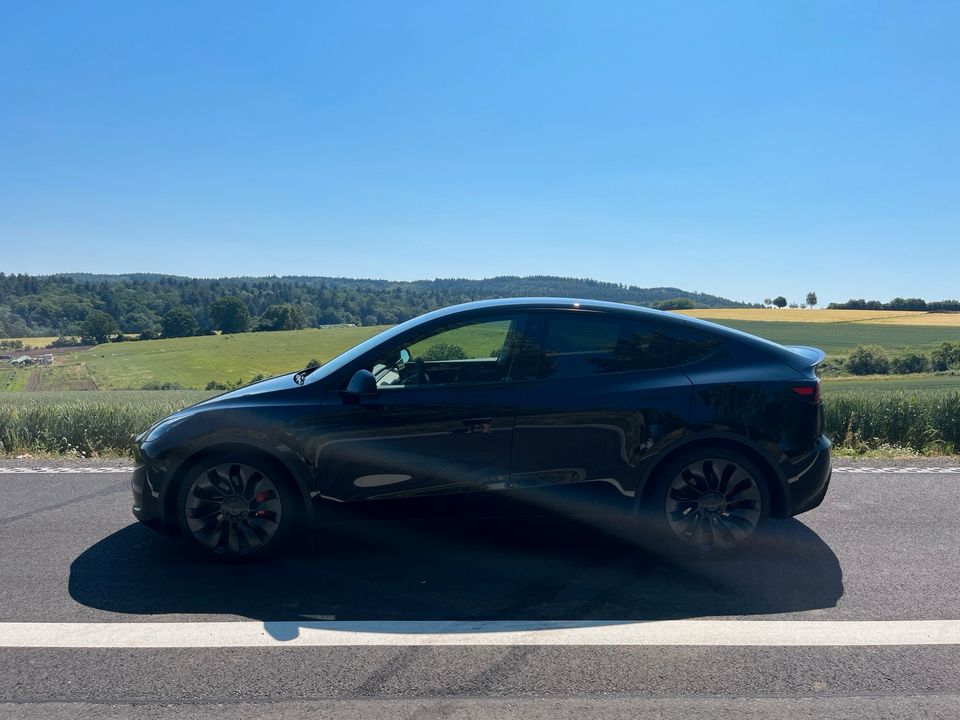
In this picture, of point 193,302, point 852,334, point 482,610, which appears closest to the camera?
point 482,610

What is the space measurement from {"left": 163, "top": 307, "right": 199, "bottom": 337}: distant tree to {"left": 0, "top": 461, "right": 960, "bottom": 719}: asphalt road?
50.6 meters

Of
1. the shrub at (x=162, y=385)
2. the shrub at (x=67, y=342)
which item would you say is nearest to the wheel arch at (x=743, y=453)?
the shrub at (x=162, y=385)

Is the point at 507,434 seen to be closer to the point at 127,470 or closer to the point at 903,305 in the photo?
the point at 127,470

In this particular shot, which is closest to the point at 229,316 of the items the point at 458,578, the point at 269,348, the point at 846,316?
the point at 269,348

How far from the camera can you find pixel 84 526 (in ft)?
17.3

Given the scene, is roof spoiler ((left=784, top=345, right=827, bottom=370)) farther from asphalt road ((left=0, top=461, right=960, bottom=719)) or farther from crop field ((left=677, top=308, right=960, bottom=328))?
crop field ((left=677, top=308, right=960, bottom=328))

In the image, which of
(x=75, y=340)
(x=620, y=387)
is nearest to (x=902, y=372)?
(x=620, y=387)

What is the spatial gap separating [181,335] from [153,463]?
55049 mm

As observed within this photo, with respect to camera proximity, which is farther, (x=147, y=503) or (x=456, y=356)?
(x=456, y=356)

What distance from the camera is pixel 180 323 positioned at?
5322 centimetres

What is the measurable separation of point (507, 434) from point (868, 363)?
118 feet

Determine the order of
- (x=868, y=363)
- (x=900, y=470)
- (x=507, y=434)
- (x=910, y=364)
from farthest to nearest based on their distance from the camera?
(x=910, y=364), (x=868, y=363), (x=900, y=470), (x=507, y=434)

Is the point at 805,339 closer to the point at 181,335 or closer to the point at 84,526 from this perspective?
the point at 84,526

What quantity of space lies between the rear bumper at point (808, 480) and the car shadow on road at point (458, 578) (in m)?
0.35
